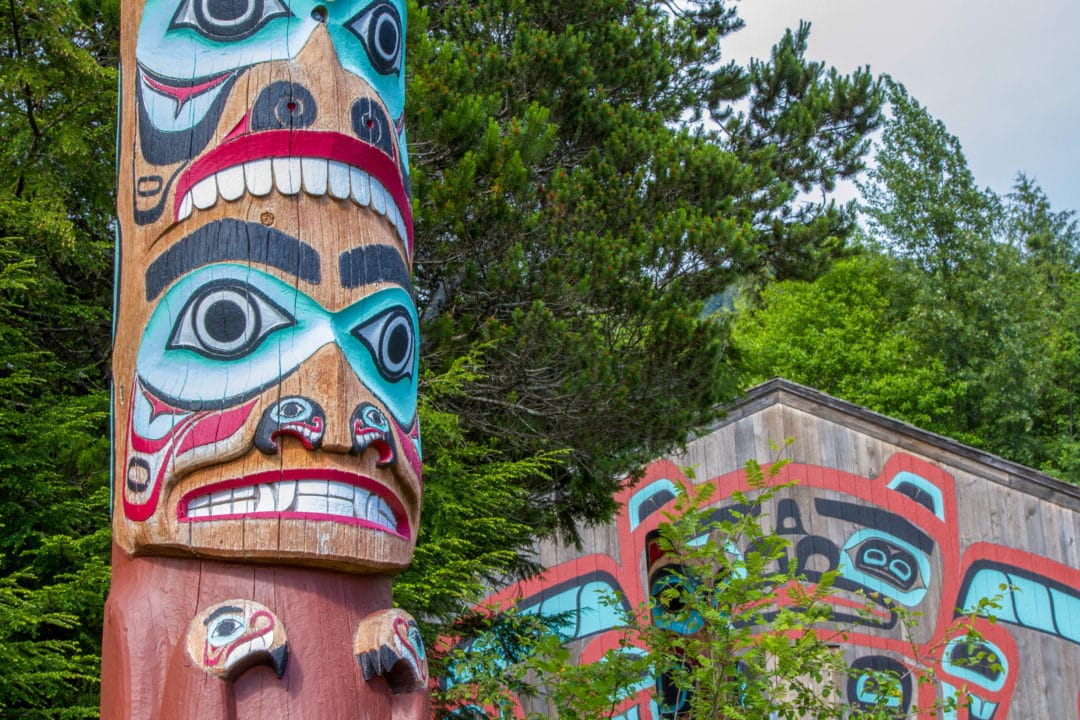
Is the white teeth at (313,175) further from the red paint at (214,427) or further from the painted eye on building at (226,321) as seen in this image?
the red paint at (214,427)

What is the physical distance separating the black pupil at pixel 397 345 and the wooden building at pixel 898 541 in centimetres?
787

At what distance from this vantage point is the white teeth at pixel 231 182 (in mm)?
3604

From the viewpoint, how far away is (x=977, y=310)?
829 inches

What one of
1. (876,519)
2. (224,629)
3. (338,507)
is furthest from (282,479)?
(876,519)

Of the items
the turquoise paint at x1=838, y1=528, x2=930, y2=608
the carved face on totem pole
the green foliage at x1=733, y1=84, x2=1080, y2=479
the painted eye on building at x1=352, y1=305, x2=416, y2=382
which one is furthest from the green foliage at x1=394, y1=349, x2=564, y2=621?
the green foliage at x1=733, y1=84, x2=1080, y2=479

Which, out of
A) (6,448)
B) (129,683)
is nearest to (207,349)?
(129,683)

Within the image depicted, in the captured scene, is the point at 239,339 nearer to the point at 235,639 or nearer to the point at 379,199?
the point at 379,199

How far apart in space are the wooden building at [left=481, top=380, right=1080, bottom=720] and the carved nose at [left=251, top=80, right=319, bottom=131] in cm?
814

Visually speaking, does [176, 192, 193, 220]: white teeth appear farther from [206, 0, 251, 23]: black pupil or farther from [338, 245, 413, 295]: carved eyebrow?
[206, 0, 251, 23]: black pupil

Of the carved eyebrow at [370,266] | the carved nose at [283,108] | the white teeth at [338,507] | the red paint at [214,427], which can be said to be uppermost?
the carved nose at [283,108]

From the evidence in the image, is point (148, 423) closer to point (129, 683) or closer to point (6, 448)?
point (129, 683)

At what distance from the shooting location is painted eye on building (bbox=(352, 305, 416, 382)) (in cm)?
357

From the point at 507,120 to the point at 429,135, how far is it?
1299 millimetres

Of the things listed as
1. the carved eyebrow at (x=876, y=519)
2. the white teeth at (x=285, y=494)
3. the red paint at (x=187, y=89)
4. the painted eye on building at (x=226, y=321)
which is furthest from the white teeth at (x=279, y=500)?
the carved eyebrow at (x=876, y=519)
